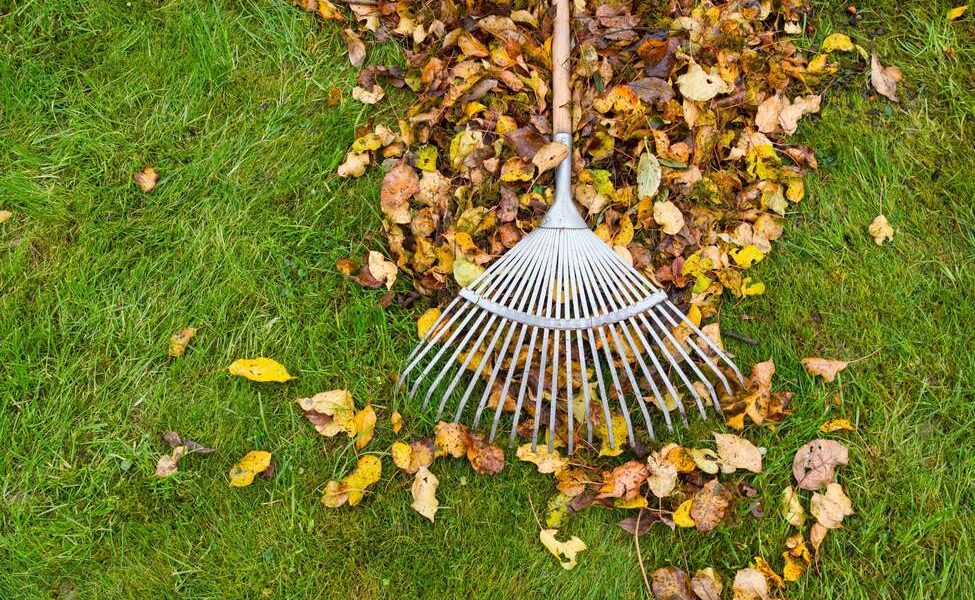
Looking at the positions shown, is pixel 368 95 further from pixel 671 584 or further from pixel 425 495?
pixel 671 584

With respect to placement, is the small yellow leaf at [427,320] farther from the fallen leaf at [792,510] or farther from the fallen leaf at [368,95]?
the fallen leaf at [792,510]

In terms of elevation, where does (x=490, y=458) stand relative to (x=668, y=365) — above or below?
below

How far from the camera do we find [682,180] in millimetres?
2033

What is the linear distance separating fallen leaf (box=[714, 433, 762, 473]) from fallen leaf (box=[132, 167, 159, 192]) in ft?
6.02

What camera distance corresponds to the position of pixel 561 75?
201cm

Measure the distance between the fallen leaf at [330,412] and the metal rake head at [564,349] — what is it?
0.63 feet

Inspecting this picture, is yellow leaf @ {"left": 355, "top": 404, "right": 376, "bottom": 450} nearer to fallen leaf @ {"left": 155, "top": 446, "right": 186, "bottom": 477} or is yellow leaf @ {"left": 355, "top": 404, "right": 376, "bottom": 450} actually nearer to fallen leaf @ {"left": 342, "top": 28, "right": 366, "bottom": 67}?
fallen leaf @ {"left": 155, "top": 446, "right": 186, "bottom": 477}

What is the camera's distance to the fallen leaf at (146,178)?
2.12 m

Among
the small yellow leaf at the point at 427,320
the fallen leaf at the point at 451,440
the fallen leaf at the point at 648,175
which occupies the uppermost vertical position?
the fallen leaf at the point at 648,175

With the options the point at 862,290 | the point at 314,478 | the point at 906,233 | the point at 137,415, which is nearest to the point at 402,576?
the point at 314,478

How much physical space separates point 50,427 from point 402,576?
1.10m

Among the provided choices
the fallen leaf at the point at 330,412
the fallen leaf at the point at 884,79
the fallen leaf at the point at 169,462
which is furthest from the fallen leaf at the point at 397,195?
the fallen leaf at the point at 884,79

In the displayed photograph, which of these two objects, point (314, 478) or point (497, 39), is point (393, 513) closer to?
point (314, 478)

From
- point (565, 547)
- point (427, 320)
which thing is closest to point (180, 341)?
point (427, 320)
